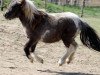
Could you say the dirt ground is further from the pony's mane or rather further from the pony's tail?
the pony's mane

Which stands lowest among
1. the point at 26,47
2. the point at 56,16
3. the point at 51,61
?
the point at 51,61

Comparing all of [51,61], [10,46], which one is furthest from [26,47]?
[10,46]

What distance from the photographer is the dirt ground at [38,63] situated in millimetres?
9047

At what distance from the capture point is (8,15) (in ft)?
30.5

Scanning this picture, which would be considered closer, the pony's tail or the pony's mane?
the pony's mane

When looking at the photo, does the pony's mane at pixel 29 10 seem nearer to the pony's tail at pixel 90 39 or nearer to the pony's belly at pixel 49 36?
the pony's belly at pixel 49 36

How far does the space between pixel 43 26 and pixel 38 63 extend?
3.28 feet

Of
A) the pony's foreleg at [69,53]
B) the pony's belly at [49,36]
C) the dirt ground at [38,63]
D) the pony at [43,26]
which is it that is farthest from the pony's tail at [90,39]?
the pony's belly at [49,36]

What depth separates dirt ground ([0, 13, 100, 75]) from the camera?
9047mm

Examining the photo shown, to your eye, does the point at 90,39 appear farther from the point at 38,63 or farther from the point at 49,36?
the point at 38,63

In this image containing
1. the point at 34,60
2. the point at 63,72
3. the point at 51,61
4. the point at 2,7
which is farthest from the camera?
the point at 2,7

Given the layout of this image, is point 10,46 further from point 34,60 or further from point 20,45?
point 34,60

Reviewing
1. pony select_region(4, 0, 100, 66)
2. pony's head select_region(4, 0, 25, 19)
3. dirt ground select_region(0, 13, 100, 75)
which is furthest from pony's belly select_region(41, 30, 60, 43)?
pony's head select_region(4, 0, 25, 19)

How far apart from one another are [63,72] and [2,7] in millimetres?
11732
